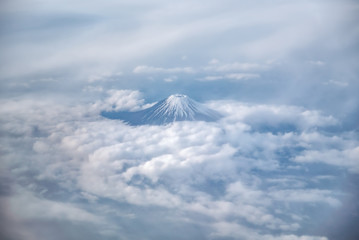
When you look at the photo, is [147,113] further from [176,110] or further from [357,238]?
[357,238]

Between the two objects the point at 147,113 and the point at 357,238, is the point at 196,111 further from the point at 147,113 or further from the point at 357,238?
the point at 357,238

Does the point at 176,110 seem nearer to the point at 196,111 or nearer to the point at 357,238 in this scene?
the point at 196,111

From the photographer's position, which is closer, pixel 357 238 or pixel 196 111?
pixel 357 238

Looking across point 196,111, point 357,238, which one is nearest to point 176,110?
point 196,111

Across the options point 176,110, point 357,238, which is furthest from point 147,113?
point 357,238

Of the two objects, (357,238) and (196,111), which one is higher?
(196,111)

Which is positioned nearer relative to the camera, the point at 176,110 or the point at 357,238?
the point at 357,238

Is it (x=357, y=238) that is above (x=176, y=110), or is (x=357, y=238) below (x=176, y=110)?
below
